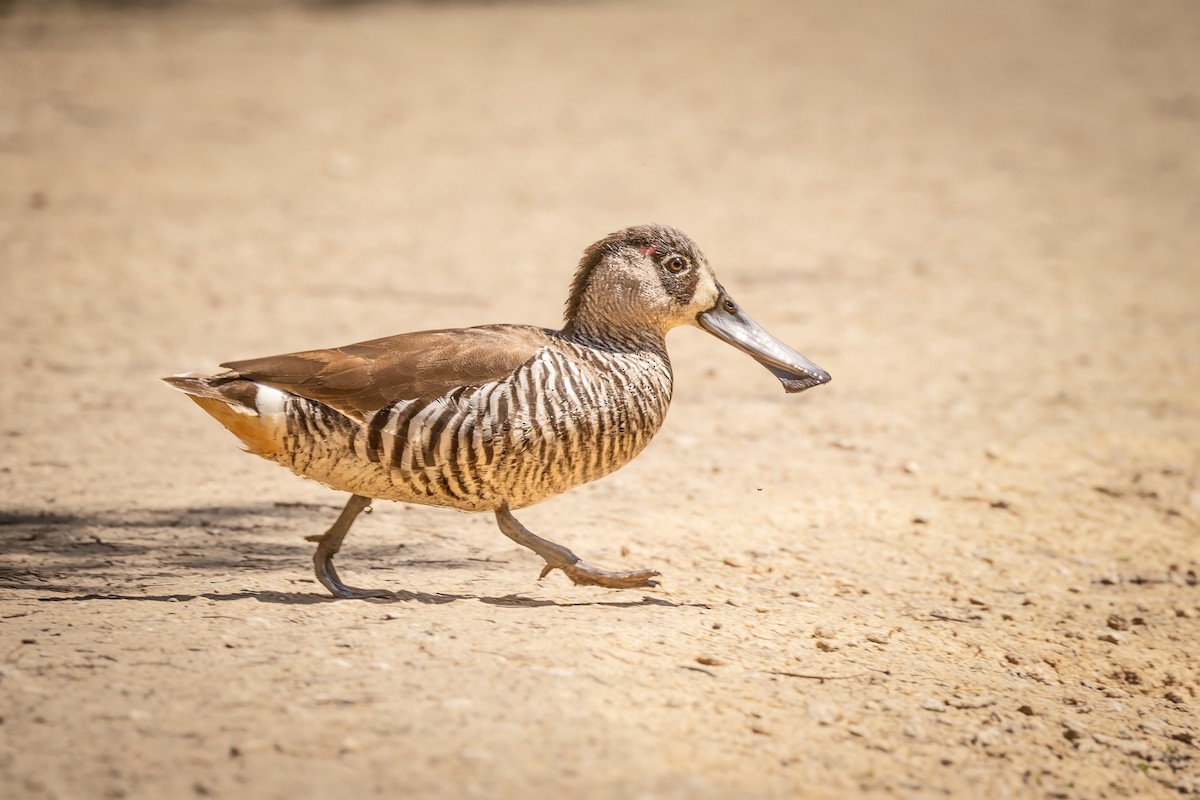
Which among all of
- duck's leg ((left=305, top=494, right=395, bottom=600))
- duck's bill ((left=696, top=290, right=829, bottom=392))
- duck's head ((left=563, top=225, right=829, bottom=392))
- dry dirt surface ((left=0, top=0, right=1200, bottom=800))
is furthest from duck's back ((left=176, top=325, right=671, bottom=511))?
duck's bill ((left=696, top=290, right=829, bottom=392))

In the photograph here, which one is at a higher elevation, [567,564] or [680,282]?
[680,282]

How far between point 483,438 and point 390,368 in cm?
42

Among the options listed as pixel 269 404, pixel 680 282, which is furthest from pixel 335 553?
pixel 680 282

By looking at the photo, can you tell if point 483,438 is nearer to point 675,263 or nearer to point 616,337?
point 616,337

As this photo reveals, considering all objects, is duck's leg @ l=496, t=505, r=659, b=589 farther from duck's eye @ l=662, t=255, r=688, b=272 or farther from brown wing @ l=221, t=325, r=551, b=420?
duck's eye @ l=662, t=255, r=688, b=272

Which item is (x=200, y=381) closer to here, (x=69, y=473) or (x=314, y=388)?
(x=314, y=388)

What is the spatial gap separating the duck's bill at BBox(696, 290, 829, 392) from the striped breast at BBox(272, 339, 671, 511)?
549mm

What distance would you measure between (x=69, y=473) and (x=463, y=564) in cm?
221

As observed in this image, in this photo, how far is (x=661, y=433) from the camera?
7098 mm

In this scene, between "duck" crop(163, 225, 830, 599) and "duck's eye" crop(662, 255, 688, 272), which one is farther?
"duck's eye" crop(662, 255, 688, 272)

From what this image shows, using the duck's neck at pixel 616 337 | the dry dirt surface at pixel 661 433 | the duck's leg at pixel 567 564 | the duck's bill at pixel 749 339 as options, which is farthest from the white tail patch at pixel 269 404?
the duck's bill at pixel 749 339

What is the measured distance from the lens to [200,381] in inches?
175

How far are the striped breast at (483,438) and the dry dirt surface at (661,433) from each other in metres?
0.43

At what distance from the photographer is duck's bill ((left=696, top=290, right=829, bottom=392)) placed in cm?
498
